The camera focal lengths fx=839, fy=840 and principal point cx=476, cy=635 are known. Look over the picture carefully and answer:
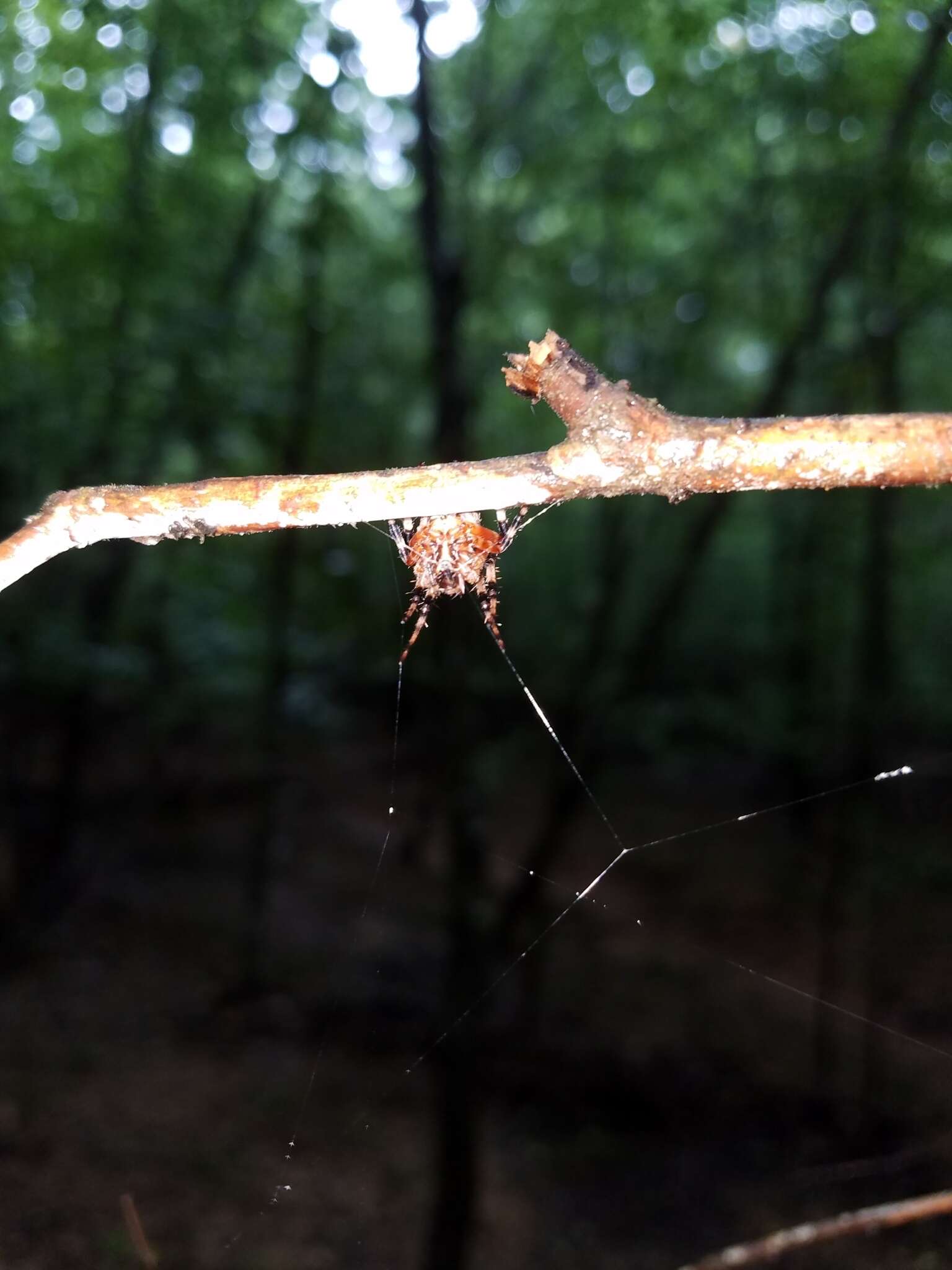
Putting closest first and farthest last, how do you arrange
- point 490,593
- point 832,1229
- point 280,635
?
point 832,1229 < point 490,593 < point 280,635

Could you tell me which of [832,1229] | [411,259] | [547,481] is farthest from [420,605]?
[411,259]

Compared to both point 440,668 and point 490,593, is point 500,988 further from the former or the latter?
point 490,593

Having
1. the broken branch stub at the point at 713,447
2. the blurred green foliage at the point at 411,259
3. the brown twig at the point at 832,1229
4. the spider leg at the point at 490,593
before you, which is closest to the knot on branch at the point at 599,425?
the broken branch stub at the point at 713,447

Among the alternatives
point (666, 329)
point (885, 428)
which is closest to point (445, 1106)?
point (885, 428)

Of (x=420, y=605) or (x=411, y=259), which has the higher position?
(x=411, y=259)

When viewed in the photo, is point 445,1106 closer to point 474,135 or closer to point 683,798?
point 474,135
